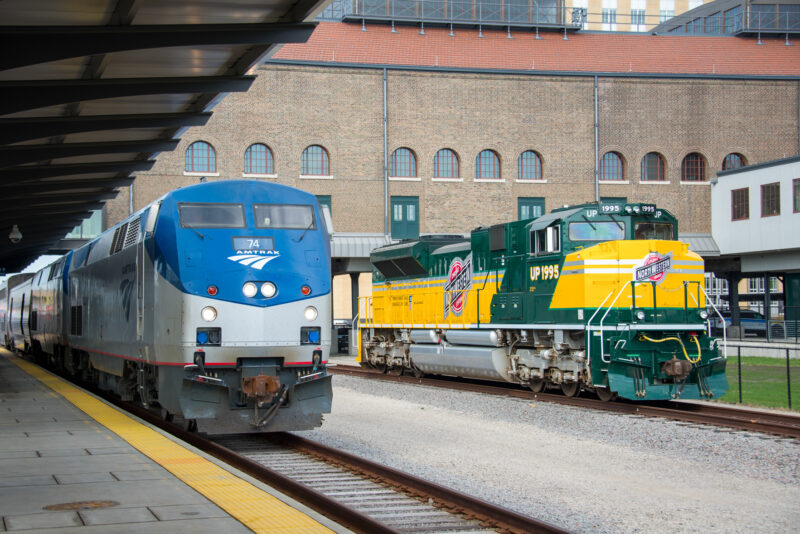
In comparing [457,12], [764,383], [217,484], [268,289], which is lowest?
[764,383]

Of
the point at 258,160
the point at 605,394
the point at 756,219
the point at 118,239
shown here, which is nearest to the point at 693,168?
the point at 756,219

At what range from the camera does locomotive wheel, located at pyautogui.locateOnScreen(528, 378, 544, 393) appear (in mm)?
19438

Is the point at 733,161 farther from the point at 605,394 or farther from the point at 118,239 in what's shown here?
the point at 118,239

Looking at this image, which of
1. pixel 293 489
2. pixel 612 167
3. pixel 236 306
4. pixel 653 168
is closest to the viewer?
pixel 293 489

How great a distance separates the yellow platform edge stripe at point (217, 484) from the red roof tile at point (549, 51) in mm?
34074

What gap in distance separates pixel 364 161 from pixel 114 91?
1198 inches

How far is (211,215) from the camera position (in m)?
11.8

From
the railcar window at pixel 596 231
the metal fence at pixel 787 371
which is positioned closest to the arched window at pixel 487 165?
A: the metal fence at pixel 787 371

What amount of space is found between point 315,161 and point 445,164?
662cm

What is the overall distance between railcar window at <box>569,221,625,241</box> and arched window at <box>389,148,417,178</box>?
27.5m

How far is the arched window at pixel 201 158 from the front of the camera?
42.5 m

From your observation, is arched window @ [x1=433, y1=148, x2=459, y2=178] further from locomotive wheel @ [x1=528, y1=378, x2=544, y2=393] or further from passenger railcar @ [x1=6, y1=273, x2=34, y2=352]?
locomotive wheel @ [x1=528, y1=378, x2=544, y2=393]

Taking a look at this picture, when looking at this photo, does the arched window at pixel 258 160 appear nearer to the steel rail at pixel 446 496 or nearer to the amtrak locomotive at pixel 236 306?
the amtrak locomotive at pixel 236 306

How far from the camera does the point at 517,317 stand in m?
19.2
